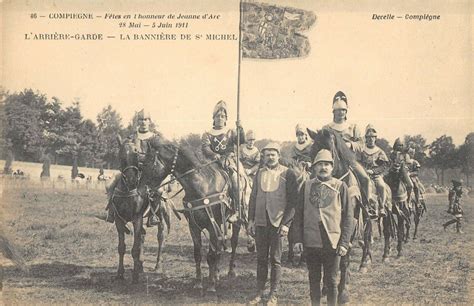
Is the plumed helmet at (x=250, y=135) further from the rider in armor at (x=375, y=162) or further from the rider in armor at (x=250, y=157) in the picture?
the rider in armor at (x=375, y=162)

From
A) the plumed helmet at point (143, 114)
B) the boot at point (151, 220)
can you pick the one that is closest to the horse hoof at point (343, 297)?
the boot at point (151, 220)

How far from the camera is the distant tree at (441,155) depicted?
8078 millimetres

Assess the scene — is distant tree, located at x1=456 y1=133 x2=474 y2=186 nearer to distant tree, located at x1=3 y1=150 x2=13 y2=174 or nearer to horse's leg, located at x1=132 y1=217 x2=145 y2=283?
horse's leg, located at x1=132 y1=217 x2=145 y2=283

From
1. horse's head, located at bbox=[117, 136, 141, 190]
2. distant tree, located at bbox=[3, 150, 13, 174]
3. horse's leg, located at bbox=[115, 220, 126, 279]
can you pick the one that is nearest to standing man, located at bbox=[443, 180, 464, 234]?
horse's head, located at bbox=[117, 136, 141, 190]

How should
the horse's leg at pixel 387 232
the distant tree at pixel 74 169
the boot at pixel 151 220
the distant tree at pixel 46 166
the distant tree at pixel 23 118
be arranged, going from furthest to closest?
the distant tree at pixel 74 169 → the distant tree at pixel 46 166 → the horse's leg at pixel 387 232 → the distant tree at pixel 23 118 → the boot at pixel 151 220

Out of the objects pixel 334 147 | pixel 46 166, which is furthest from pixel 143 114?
pixel 334 147

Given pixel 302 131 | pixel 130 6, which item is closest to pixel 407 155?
pixel 302 131

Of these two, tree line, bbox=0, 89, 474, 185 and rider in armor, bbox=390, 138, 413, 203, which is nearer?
tree line, bbox=0, 89, 474, 185

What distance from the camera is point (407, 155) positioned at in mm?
8836

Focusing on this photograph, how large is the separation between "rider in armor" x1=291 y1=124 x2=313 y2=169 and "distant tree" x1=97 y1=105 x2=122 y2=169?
2.95 metres

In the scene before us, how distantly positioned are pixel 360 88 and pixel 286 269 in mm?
3108

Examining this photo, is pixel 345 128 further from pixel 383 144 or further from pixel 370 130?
pixel 383 144

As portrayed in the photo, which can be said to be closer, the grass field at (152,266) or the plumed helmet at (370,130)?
the grass field at (152,266)

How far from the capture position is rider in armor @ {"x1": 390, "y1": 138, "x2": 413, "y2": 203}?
8.57 meters
